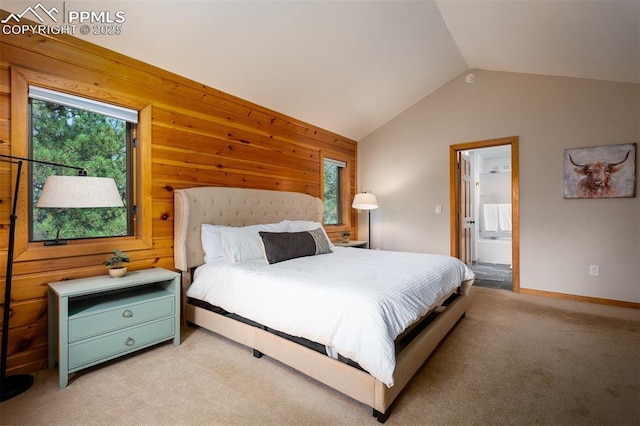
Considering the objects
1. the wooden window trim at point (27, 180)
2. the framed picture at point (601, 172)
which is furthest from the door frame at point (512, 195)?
the wooden window trim at point (27, 180)

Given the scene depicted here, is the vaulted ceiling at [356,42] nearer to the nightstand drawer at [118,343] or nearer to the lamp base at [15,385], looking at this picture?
the nightstand drawer at [118,343]

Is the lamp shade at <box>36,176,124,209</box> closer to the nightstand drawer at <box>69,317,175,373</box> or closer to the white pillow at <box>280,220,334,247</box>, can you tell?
the nightstand drawer at <box>69,317,175,373</box>

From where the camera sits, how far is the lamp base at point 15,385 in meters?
1.69

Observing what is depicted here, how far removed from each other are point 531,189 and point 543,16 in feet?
6.80

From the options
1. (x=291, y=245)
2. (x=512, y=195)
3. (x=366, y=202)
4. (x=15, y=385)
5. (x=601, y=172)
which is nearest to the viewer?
(x=15, y=385)

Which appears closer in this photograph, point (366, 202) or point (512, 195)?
point (512, 195)

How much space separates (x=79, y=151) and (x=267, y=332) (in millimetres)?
2112

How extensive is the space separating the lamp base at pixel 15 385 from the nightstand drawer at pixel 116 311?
37cm

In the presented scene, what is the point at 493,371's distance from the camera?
1.97 meters

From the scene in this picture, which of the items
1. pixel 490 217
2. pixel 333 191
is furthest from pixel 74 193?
pixel 490 217

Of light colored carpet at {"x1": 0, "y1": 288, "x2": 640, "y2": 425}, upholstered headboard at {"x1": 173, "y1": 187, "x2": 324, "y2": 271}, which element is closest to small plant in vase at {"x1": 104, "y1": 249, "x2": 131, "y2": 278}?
upholstered headboard at {"x1": 173, "y1": 187, "x2": 324, "y2": 271}

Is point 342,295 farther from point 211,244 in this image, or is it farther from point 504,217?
point 504,217

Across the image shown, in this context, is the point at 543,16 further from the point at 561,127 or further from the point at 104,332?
the point at 104,332

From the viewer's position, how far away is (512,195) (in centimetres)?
395
